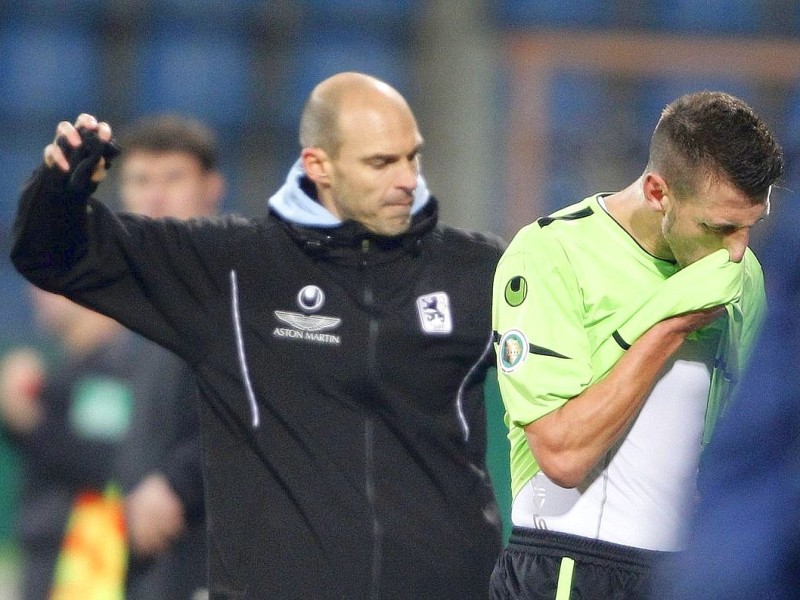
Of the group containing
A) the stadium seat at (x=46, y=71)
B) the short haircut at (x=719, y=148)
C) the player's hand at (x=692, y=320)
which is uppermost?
the short haircut at (x=719, y=148)

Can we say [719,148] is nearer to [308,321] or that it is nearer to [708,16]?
[308,321]

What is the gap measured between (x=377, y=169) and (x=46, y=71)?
6229 millimetres

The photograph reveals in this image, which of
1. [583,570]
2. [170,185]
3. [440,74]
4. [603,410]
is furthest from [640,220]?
[440,74]

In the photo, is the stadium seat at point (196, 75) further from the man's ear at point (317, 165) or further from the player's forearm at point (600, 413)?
the player's forearm at point (600, 413)

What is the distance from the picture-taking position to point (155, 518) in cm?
396

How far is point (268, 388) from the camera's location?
10.8 ft

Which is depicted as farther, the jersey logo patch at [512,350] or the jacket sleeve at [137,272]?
the jacket sleeve at [137,272]

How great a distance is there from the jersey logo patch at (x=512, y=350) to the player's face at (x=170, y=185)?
6.31 feet

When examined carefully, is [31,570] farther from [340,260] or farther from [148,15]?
[148,15]

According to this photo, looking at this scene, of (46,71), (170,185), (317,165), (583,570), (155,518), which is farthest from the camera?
(46,71)

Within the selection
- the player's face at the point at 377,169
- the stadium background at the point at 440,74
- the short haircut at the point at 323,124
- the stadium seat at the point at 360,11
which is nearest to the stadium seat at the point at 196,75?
the stadium background at the point at 440,74

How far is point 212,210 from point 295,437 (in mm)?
1414

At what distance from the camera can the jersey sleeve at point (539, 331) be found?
256cm

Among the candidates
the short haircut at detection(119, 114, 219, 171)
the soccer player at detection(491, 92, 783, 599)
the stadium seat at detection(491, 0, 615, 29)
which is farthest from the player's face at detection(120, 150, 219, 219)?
the stadium seat at detection(491, 0, 615, 29)
